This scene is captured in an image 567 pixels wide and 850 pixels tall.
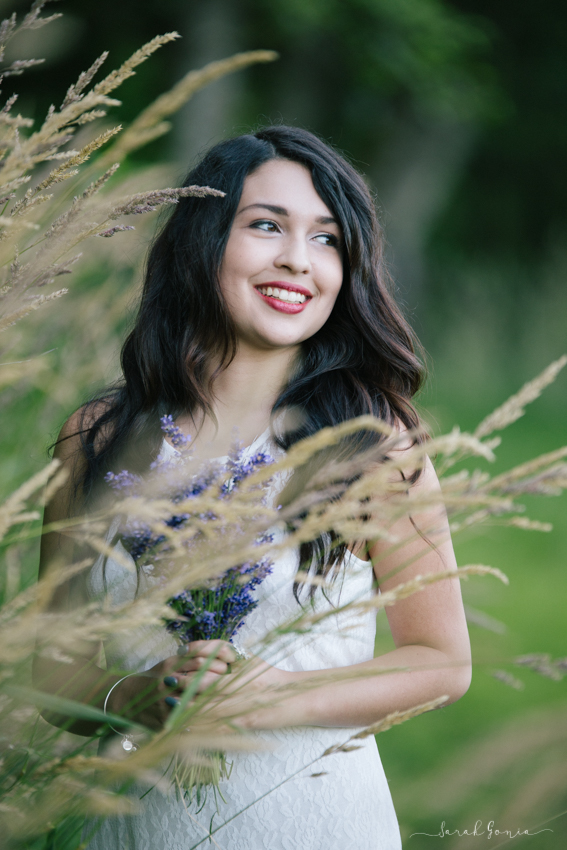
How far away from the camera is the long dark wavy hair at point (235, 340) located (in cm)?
178

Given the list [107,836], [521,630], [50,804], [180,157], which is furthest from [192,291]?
[180,157]

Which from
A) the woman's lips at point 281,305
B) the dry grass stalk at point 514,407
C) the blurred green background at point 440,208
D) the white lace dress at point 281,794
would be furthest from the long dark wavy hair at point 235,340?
the dry grass stalk at point 514,407

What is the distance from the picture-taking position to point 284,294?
5.49ft

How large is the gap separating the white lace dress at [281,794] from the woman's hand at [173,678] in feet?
0.43

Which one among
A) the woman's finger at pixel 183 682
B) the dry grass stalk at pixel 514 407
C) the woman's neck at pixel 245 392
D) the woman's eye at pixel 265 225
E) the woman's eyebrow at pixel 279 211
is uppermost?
the woman's eyebrow at pixel 279 211

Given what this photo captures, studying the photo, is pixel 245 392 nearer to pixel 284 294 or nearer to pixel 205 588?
pixel 284 294

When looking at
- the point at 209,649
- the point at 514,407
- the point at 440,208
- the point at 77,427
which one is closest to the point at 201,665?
the point at 209,649

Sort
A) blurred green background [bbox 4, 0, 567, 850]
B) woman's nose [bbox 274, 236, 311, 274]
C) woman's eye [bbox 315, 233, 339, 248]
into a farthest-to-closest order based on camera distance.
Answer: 1. blurred green background [bbox 4, 0, 567, 850]
2. woman's eye [bbox 315, 233, 339, 248]
3. woman's nose [bbox 274, 236, 311, 274]

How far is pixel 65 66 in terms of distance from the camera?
904 cm

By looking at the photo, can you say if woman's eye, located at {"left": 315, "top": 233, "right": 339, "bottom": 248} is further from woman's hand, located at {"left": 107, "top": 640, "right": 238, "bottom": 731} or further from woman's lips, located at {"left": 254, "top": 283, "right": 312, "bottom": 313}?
woman's hand, located at {"left": 107, "top": 640, "right": 238, "bottom": 731}

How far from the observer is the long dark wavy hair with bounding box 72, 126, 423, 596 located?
178 cm

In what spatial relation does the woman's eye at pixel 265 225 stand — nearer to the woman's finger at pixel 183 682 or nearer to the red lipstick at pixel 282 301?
the red lipstick at pixel 282 301

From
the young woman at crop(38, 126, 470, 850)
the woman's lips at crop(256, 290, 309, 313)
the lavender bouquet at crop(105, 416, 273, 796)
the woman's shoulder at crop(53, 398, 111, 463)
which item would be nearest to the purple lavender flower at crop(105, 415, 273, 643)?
the lavender bouquet at crop(105, 416, 273, 796)

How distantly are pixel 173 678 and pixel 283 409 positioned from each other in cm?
83
